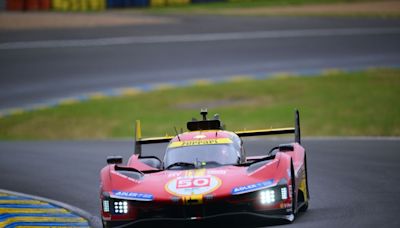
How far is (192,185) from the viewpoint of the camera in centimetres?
1146

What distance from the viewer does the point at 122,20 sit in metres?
49.5

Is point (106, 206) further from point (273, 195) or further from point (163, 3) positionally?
point (163, 3)

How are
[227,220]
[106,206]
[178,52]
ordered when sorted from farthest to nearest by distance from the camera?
[178,52], [106,206], [227,220]

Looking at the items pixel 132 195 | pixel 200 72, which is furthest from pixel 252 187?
pixel 200 72

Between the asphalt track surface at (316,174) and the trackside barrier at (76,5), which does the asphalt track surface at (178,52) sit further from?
the asphalt track surface at (316,174)

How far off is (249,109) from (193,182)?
18.2 metres

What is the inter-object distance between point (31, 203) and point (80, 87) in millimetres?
19991

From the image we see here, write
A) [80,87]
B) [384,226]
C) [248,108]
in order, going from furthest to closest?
[80,87]
[248,108]
[384,226]

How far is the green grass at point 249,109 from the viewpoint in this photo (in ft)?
87.4

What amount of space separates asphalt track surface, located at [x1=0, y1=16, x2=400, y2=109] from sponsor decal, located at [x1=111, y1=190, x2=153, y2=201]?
2129 cm

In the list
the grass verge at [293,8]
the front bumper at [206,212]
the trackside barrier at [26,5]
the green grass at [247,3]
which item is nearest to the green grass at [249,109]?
the front bumper at [206,212]

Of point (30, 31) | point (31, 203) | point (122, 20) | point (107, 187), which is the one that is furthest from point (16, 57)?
point (107, 187)

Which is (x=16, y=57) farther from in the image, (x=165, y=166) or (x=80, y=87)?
(x=165, y=166)

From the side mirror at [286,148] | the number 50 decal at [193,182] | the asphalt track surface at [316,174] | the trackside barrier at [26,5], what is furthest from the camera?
the trackside barrier at [26,5]
